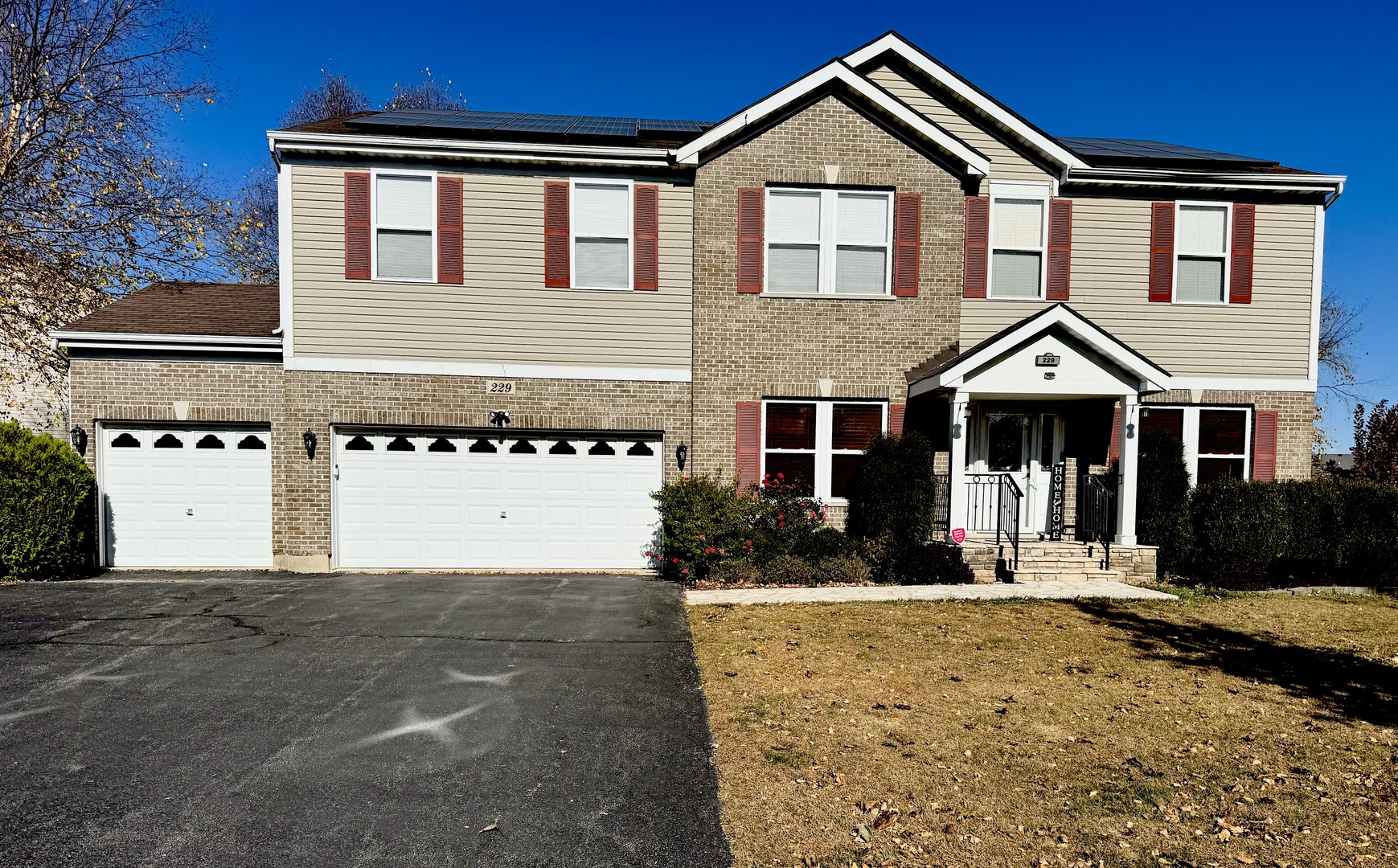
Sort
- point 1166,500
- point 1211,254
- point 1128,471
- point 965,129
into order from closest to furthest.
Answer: point 1128,471 → point 1166,500 → point 1211,254 → point 965,129

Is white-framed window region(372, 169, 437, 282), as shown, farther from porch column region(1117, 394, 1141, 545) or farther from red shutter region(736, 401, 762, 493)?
porch column region(1117, 394, 1141, 545)

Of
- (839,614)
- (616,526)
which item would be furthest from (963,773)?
(616,526)

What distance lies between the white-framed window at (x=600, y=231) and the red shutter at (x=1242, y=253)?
1096 cm

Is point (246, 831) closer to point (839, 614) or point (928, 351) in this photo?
point (839, 614)

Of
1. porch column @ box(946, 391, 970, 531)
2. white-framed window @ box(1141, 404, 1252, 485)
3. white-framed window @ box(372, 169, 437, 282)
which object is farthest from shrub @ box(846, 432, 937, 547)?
white-framed window @ box(372, 169, 437, 282)

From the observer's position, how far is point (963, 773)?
4.43m

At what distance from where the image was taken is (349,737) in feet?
16.2

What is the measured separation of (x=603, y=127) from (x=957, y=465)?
9.13 metres

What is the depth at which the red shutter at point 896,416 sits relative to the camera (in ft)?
38.7

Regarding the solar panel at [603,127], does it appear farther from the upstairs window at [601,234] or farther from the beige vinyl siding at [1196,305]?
the beige vinyl siding at [1196,305]

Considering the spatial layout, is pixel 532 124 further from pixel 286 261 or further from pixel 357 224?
pixel 286 261

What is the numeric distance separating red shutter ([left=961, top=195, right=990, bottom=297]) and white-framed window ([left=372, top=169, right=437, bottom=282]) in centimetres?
932

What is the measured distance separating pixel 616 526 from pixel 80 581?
26.3 feet

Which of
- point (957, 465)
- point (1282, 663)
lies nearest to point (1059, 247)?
point (957, 465)
